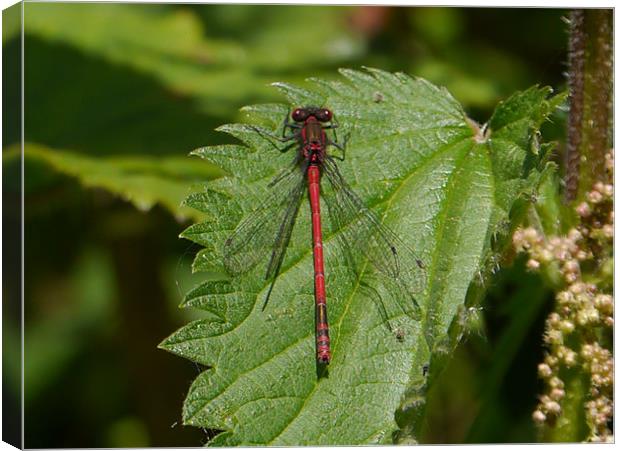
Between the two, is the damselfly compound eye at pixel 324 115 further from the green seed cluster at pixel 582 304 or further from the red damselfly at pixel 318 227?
the green seed cluster at pixel 582 304

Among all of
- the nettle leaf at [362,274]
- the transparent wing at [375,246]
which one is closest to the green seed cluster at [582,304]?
the nettle leaf at [362,274]

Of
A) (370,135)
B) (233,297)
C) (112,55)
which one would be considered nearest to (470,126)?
(370,135)

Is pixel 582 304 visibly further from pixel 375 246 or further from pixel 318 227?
pixel 318 227

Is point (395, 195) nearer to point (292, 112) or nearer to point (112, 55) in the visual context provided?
point (292, 112)

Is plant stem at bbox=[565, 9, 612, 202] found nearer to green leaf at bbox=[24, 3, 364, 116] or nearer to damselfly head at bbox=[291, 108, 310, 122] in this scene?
damselfly head at bbox=[291, 108, 310, 122]

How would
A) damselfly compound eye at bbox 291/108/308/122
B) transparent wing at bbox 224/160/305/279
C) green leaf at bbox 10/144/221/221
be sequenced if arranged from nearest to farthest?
1. transparent wing at bbox 224/160/305/279
2. damselfly compound eye at bbox 291/108/308/122
3. green leaf at bbox 10/144/221/221

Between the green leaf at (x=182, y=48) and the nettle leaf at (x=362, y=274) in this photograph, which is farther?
the green leaf at (x=182, y=48)

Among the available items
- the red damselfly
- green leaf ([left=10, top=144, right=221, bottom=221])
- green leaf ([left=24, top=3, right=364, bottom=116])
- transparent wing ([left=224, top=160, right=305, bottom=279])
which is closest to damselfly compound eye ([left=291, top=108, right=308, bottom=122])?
the red damselfly

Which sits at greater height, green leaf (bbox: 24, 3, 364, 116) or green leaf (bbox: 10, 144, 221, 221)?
green leaf (bbox: 24, 3, 364, 116)

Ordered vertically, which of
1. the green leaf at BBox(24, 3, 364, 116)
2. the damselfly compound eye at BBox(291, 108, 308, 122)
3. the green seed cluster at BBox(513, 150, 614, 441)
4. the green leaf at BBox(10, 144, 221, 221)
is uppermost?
the green leaf at BBox(24, 3, 364, 116)
